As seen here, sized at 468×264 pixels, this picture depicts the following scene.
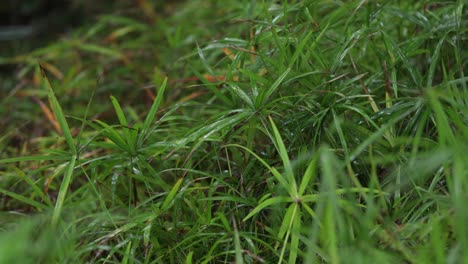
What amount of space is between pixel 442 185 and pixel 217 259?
19.2 inches

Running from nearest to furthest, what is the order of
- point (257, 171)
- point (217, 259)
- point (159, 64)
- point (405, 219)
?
1. point (405, 219)
2. point (217, 259)
3. point (257, 171)
4. point (159, 64)

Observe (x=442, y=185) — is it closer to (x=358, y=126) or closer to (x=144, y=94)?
(x=358, y=126)

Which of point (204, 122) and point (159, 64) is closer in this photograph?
point (204, 122)

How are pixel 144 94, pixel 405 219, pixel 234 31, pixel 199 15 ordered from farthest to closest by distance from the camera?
pixel 199 15
pixel 144 94
pixel 234 31
pixel 405 219

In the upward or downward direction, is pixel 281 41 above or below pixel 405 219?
above

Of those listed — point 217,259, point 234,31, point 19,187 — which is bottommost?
point 19,187

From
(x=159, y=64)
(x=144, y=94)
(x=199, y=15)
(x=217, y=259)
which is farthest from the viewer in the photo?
(x=199, y=15)

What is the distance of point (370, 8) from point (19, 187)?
109 cm

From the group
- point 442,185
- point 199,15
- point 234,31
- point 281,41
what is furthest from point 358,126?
point 199,15

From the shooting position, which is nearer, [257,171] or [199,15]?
[257,171]

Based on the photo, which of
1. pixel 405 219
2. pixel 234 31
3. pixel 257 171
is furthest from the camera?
pixel 234 31

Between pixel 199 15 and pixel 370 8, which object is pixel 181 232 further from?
pixel 199 15

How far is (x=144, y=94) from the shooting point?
2.25 meters

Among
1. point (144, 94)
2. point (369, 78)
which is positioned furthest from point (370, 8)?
point (144, 94)
